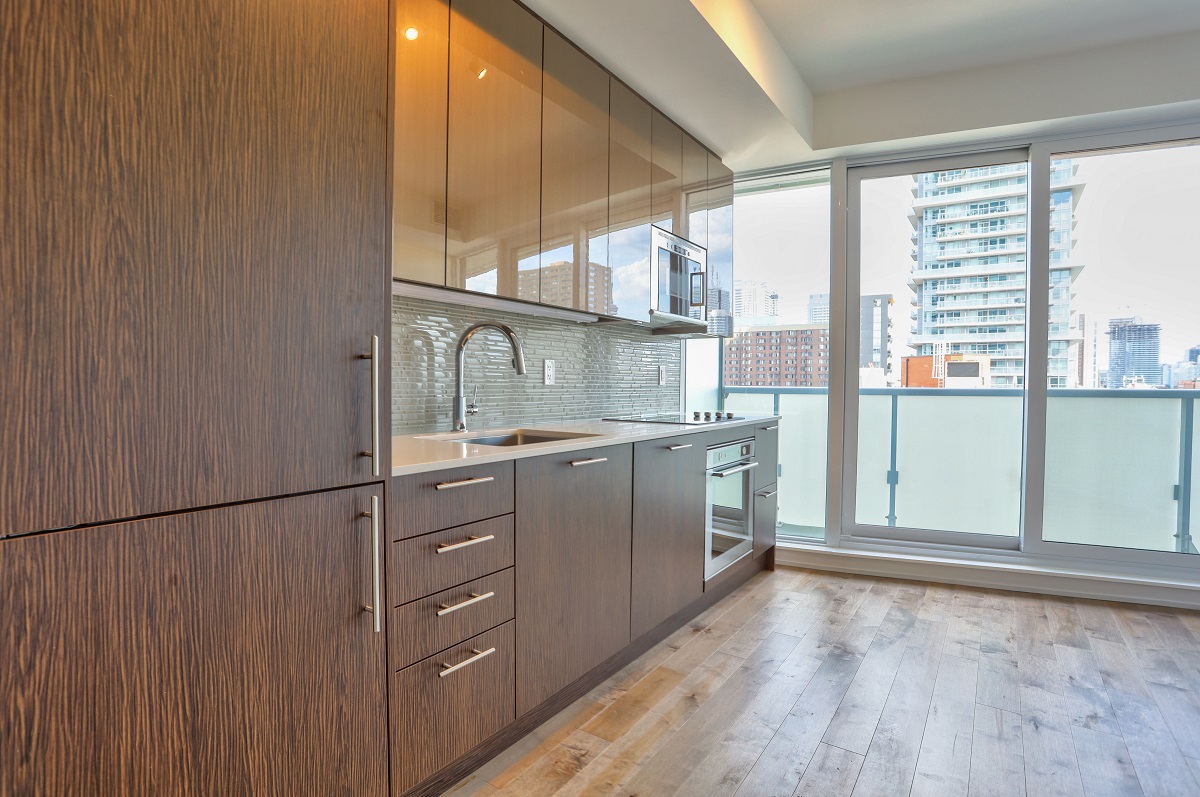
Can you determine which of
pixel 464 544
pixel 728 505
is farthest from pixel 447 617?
pixel 728 505

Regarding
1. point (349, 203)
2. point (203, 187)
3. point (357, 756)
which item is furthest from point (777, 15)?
point (357, 756)

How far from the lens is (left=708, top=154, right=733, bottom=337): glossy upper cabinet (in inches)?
132

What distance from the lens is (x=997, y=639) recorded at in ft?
8.48

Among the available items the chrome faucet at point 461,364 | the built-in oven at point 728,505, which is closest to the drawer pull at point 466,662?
the chrome faucet at point 461,364

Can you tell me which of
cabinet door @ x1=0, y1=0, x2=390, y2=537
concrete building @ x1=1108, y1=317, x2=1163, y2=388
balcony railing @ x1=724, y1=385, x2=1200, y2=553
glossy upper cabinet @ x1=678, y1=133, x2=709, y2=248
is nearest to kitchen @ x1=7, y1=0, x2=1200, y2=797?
cabinet door @ x1=0, y1=0, x2=390, y2=537

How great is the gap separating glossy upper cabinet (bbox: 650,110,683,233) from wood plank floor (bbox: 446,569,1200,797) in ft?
6.04

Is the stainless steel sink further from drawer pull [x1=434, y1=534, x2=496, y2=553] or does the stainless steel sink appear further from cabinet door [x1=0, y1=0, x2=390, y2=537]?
cabinet door [x1=0, y1=0, x2=390, y2=537]

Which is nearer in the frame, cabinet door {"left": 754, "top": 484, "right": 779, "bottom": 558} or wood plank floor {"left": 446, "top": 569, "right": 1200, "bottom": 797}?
wood plank floor {"left": 446, "top": 569, "right": 1200, "bottom": 797}

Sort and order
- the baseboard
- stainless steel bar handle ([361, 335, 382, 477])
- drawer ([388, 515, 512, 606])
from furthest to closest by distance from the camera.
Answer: the baseboard < drawer ([388, 515, 512, 606]) < stainless steel bar handle ([361, 335, 382, 477])

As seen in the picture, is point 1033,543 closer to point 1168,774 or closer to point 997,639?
point 997,639

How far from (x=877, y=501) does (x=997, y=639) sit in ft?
3.83

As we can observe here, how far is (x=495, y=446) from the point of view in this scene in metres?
1.95

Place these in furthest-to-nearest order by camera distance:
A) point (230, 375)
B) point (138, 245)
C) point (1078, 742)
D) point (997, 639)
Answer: point (997, 639) → point (1078, 742) → point (230, 375) → point (138, 245)

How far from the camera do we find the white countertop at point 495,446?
1479 millimetres
